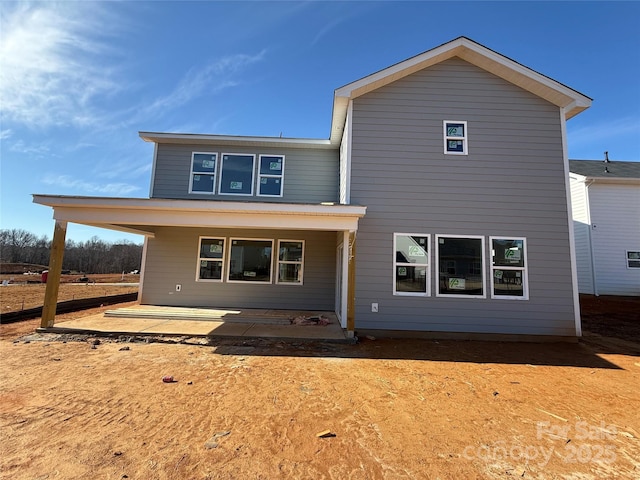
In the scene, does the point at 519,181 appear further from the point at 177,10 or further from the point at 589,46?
the point at 177,10

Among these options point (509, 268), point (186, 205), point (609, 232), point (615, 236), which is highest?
point (609, 232)

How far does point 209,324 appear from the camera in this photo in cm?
735

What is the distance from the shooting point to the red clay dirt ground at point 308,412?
2410mm

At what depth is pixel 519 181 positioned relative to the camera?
7.10 m

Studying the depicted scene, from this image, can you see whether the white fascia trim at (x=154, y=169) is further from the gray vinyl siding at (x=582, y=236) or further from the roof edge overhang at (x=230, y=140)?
the gray vinyl siding at (x=582, y=236)

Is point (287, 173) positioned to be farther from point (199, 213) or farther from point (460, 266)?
point (460, 266)

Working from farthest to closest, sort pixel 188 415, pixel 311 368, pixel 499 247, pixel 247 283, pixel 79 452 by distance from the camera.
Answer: pixel 247 283, pixel 499 247, pixel 311 368, pixel 188 415, pixel 79 452

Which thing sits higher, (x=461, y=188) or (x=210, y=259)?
(x=461, y=188)

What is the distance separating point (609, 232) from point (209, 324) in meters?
18.2

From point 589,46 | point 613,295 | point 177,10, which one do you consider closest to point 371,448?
point 177,10

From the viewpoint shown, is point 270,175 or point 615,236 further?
point 615,236

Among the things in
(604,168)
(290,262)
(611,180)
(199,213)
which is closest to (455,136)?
(290,262)

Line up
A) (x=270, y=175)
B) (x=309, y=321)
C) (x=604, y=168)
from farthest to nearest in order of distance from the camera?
1. (x=604, y=168)
2. (x=270, y=175)
3. (x=309, y=321)

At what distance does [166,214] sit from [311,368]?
456 centimetres
